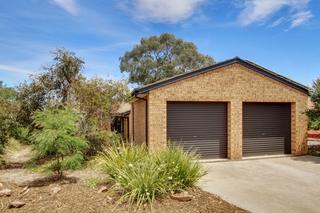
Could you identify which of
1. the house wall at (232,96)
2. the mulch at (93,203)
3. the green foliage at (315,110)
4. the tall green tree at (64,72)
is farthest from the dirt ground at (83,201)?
the green foliage at (315,110)

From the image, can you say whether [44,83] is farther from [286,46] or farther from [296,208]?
[286,46]

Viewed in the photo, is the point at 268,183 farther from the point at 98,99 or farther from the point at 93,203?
the point at 98,99

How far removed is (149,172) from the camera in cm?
666

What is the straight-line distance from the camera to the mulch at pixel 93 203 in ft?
20.0

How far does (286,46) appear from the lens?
17953 mm

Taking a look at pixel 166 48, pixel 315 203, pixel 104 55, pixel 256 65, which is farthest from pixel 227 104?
pixel 166 48

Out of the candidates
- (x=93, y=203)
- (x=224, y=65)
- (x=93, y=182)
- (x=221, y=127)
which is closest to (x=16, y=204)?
(x=93, y=203)

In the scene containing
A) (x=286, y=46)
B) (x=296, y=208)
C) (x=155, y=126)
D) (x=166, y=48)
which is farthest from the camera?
(x=166, y=48)

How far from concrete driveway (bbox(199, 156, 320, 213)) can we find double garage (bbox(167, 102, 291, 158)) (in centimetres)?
97

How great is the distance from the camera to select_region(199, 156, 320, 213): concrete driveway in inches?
271

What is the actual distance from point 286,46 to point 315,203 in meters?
13.1

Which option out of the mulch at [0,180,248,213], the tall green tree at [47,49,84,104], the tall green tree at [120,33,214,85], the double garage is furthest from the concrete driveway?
the tall green tree at [120,33,214,85]

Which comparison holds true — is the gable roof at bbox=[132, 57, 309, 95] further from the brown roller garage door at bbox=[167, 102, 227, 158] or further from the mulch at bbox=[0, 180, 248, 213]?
the mulch at bbox=[0, 180, 248, 213]

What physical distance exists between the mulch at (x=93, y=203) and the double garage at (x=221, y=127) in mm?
5500
